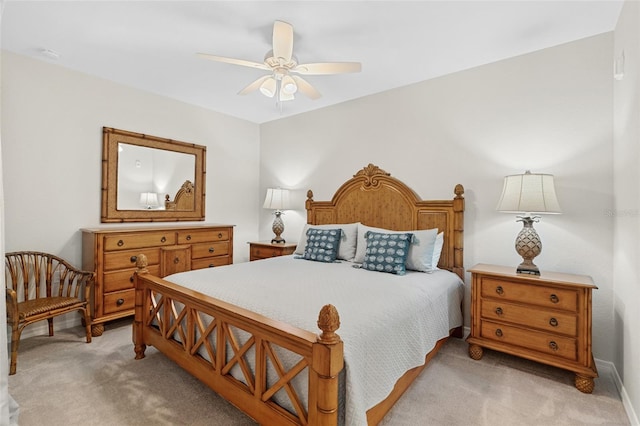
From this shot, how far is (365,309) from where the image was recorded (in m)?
1.77

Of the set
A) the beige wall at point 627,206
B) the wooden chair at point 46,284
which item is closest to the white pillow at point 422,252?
the beige wall at point 627,206

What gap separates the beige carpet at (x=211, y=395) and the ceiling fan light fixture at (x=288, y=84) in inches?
92.8

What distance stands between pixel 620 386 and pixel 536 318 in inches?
25.4

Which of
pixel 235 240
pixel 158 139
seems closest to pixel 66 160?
pixel 158 139

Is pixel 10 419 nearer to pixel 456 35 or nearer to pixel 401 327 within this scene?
pixel 401 327

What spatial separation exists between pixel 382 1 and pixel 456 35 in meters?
0.78

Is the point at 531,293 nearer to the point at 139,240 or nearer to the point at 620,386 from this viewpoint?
the point at 620,386

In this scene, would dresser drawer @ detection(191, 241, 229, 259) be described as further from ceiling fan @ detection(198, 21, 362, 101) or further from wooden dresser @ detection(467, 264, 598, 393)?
wooden dresser @ detection(467, 264, 598, 393)

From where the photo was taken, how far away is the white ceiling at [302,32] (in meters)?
2.19

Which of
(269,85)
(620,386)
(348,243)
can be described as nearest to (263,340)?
(348,243)

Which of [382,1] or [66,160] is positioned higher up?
[382,1]

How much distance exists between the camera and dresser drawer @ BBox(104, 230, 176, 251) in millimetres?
3105

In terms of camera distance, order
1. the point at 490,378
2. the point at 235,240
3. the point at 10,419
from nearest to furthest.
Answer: the point at 10,419 → the point at 490,378 → the point at 235,240

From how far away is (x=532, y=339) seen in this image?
7.68 feet
